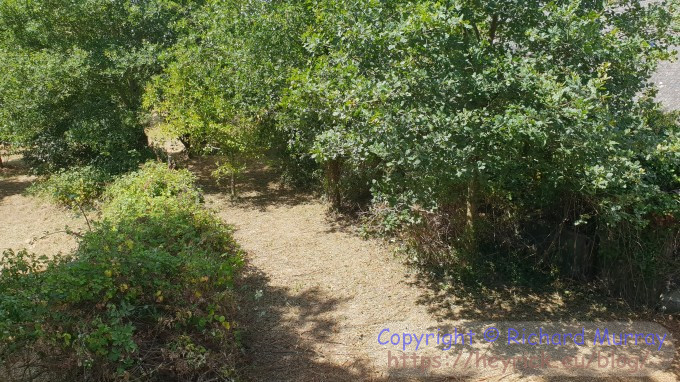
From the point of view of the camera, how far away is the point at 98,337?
396 cm

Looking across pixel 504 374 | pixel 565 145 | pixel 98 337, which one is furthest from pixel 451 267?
pixel 98 337

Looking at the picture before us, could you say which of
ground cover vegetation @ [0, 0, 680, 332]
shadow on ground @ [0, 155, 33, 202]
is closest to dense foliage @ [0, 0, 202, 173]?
ground cover vegetation @ [0, 0, 680, 332]

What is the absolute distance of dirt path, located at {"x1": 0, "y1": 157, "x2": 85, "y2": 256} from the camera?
28.6 ft

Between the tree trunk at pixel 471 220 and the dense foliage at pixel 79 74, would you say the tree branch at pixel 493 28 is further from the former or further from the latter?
the dense foliage at pixel 79 74

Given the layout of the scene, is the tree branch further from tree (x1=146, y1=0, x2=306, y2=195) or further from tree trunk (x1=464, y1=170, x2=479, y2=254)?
tree (x1=146, y1=0, x2=306, y2=195)

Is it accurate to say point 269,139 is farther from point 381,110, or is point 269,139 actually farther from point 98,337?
point 98,337

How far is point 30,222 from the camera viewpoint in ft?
33.0

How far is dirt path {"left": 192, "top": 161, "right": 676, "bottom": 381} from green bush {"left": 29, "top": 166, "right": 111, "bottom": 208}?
389 centimetres

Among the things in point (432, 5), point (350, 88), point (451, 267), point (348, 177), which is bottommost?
point (451, 267)

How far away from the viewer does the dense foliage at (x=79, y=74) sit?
1055 centimetres

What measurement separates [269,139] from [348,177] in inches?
79.4

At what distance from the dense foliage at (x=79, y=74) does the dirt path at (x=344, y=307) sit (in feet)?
15.1

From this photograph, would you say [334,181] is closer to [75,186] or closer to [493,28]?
[493,28]

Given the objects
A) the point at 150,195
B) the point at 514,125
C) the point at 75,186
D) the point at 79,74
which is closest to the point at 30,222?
the point at 75,186
